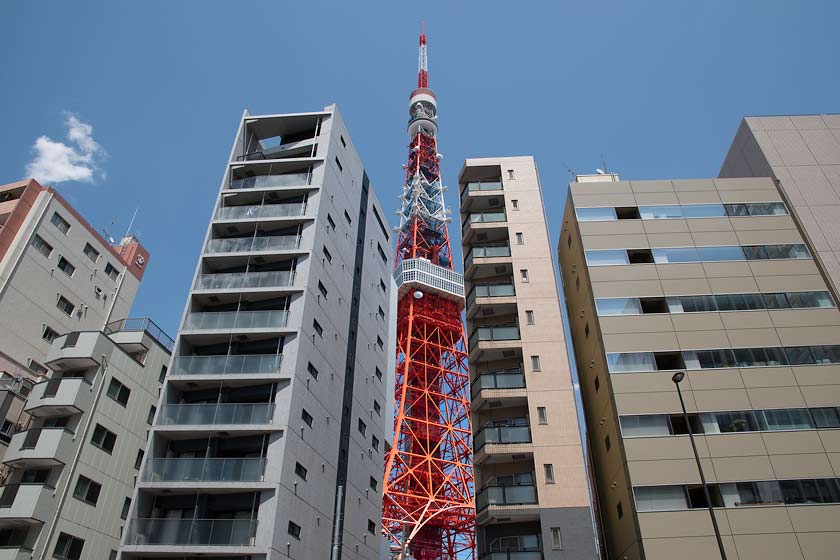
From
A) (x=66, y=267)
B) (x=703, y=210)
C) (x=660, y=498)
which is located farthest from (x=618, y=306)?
(x=66, y=267)

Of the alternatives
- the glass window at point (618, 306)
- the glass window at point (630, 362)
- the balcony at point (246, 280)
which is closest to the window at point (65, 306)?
the balcony at point (246, 280)

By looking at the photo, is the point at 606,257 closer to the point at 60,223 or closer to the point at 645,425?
the point at 645,425

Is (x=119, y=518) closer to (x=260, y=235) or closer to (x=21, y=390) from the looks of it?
(x=21, y=390)

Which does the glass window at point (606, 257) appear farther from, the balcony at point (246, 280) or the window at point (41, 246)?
the window at point (41, 246)

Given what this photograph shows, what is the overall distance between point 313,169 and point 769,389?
2110cm

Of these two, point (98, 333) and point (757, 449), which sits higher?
point (98, 333)

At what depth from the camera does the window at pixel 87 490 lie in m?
23.6

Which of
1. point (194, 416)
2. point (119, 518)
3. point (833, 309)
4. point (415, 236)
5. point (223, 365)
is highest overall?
point (415, 236)

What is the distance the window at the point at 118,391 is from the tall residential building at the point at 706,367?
19871 millimetres

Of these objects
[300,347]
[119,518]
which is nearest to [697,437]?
[300,347]

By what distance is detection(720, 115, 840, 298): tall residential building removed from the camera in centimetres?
2647

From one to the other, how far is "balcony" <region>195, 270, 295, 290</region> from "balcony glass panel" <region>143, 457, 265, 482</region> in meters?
7.19

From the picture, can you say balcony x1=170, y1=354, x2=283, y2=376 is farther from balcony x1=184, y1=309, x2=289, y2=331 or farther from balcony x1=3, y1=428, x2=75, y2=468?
balcony x1=3, y1=428, x2=75, y2=468

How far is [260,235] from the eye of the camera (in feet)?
92.4
